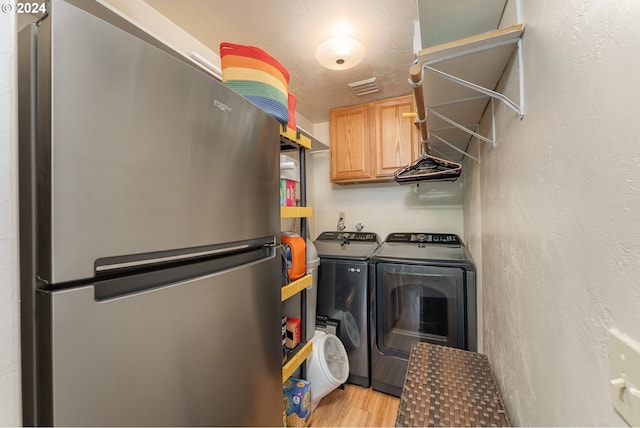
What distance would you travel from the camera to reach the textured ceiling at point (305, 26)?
46.5 inches

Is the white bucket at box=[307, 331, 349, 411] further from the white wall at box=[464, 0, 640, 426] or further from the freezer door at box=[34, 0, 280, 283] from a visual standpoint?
the freezer door at box=[34, 0, 280, 283]

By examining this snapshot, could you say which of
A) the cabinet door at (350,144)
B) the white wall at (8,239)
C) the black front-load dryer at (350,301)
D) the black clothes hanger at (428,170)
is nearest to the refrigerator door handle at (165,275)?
the white wall at (8,239)

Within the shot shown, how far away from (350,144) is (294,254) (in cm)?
142

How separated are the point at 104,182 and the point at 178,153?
6.3 inches

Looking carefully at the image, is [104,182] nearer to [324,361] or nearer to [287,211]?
[287,211]

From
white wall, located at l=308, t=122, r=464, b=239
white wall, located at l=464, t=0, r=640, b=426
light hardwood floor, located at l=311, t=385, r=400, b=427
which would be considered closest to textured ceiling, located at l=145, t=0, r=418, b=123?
white wall, located at l=464, t=0, r=640, b=426

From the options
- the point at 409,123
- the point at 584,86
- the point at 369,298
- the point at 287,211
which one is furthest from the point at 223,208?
the point at 409,123

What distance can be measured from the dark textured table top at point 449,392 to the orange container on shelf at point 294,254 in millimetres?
664

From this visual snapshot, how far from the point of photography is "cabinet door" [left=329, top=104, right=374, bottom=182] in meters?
2.21

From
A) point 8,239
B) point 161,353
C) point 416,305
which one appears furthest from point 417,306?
point 8,239

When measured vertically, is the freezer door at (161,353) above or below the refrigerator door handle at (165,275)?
below

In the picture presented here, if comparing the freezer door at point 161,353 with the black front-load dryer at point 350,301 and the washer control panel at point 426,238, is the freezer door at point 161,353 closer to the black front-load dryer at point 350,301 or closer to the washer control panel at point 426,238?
the black front-load dryer at point 350,301

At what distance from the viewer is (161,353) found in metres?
0.51

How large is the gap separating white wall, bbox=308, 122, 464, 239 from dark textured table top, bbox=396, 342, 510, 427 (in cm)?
135
